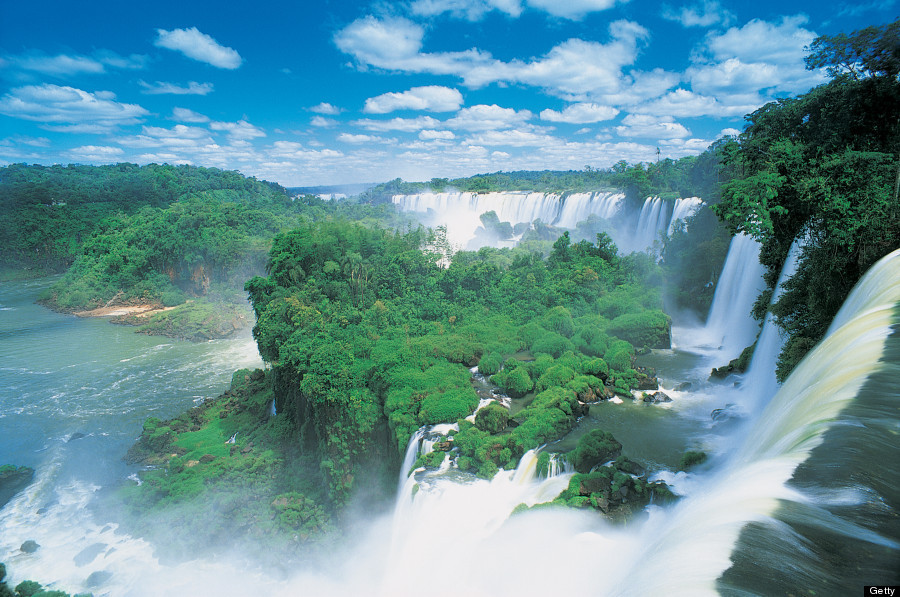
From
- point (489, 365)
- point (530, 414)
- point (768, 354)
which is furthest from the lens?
point (489, 365)

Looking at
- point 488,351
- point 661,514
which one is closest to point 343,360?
point 488,351

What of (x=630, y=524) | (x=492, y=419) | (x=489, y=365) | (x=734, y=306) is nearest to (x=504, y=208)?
(x=734, y=306)

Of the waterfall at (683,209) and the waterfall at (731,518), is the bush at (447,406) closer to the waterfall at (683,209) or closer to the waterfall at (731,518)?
the waterfall at (731,518)

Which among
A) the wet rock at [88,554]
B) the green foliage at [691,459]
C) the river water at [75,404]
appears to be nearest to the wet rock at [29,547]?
the river water at [75,404]

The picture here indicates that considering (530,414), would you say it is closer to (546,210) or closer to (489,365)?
(489,365)

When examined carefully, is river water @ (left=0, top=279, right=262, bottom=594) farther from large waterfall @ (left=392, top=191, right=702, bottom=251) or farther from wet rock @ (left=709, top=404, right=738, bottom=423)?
large waterfall @ (left=392, top=191, right=702, bottom=251)

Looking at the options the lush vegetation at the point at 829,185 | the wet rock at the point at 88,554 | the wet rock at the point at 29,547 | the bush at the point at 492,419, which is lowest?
the wet rock at the point at 88,554

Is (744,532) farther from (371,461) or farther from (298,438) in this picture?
(298,438)
